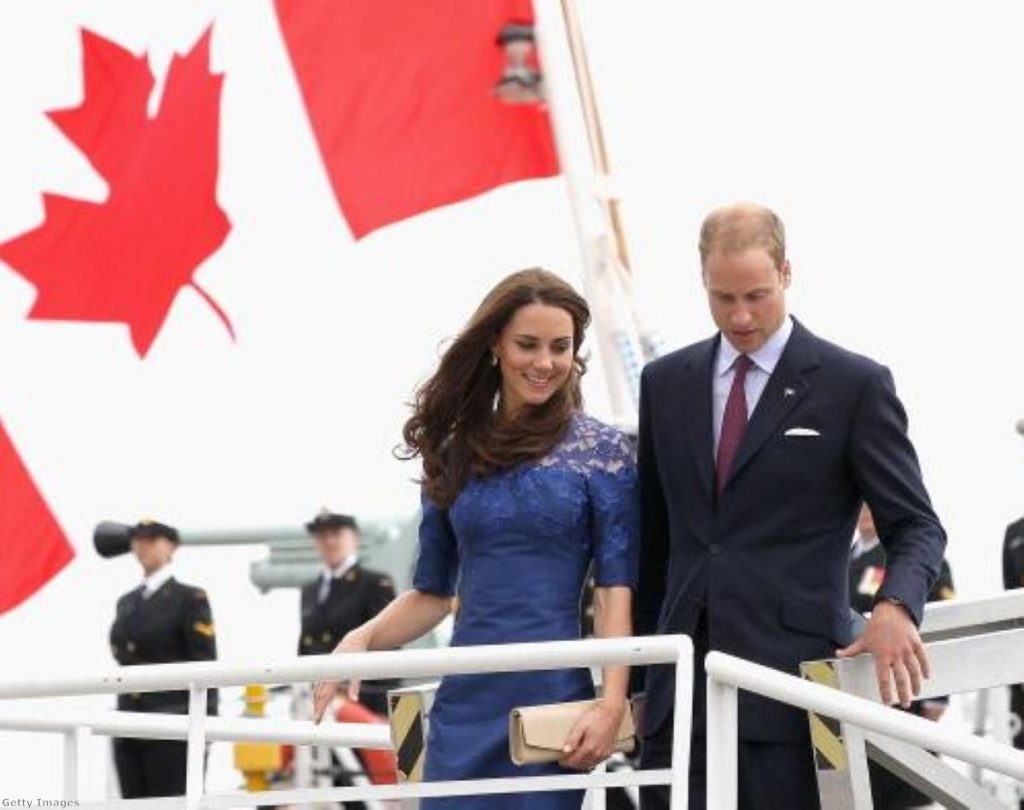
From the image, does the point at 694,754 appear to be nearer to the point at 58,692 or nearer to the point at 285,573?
the point at 58,692

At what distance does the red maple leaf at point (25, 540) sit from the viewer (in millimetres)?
14484

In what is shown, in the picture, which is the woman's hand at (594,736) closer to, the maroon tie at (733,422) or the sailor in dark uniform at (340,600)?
the maroon tie at (733,422)

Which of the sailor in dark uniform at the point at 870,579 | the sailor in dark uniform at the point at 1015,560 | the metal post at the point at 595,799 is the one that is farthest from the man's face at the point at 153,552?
the metal post at the point at 595,799

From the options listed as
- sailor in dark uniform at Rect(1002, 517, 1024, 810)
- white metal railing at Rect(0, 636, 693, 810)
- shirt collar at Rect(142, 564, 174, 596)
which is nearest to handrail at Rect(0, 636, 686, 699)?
white metal railing at Rect(0, 636, 693, 810)

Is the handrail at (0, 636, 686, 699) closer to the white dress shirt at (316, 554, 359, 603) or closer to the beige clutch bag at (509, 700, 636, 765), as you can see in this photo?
the beige clutch bag at (509, 700, 636, 765)

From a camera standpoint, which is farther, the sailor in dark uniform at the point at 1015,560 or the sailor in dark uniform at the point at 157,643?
the sailor in dark uniform at the point at 157,643

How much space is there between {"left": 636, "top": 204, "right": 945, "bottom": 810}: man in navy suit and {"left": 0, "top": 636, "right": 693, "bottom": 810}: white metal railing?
23 cm

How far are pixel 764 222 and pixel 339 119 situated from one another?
9650 millimetres

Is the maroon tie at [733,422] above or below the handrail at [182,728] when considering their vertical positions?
above

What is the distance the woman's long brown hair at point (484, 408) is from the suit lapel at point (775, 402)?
0.42 meters

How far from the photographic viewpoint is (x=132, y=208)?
15469 millimetres

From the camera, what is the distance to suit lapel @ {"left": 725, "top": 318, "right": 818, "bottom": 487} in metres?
5.56

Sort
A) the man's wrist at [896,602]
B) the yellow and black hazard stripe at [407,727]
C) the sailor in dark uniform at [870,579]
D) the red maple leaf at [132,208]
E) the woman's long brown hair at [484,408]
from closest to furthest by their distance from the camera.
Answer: the man's wrist at [896,602] < the woman's long brown hair at [484,408] < the yellow and black hazard stripe at [407,727] < the sailor in dark uniform at [870,579] < the red maple leaf at [132,208]

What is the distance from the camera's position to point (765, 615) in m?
5.54
